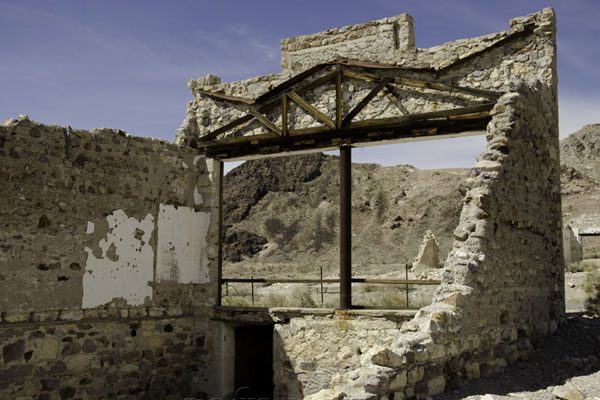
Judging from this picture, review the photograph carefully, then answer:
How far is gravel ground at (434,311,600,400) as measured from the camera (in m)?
5.81

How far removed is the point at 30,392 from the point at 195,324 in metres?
2.99

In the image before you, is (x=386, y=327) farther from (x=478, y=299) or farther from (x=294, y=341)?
(x=478, y=299)

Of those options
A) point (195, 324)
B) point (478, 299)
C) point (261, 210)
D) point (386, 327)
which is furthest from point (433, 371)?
point (261, 210)

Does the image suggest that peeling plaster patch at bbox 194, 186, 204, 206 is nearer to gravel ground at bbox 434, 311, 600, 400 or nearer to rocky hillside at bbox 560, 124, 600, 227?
gravel ground at bbox 434, 311, 600, 400

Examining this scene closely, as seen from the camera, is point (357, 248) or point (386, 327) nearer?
point (386, 327)

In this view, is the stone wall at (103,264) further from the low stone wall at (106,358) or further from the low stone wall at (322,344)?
the low stone wall at (322,344)

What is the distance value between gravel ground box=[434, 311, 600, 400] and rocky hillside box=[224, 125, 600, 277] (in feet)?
76.3

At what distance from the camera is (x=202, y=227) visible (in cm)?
1108

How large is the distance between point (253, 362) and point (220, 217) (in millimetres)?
3057

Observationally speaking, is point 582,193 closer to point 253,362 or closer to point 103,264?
point 253,362

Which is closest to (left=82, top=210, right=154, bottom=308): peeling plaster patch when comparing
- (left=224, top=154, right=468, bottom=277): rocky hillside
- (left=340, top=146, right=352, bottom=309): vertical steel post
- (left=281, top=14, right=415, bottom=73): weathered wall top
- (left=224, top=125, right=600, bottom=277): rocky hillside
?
(left=340, top=146, right=352, bottom=309): vertical steel post

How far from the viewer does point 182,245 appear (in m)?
10.8

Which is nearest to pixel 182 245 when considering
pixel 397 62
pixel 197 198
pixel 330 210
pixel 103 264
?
pixel 197 198

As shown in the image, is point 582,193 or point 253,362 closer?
point 253,362
